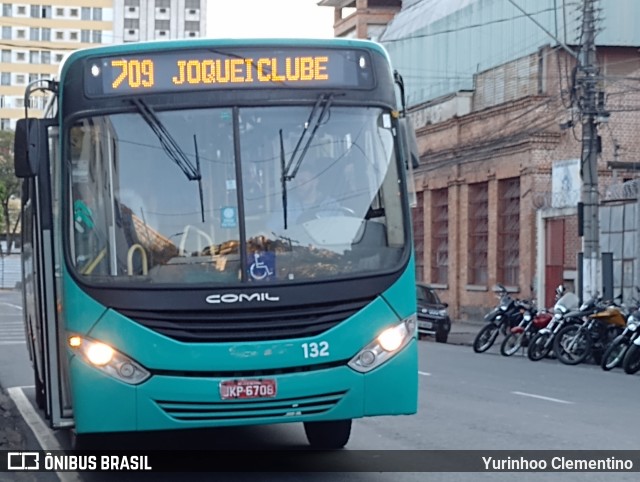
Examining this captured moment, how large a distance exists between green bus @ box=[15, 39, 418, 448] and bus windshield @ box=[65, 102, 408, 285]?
0.01 metres

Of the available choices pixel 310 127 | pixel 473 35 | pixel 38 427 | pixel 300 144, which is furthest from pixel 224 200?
pixel 473 35

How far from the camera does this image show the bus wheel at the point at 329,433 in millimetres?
10039

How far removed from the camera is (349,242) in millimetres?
8562

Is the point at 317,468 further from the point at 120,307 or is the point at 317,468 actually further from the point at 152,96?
the point at 152,96

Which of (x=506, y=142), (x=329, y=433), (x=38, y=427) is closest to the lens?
(x=329, y=433)

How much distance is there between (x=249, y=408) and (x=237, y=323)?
0.58 m

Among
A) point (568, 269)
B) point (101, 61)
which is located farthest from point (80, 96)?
point (568, 269)

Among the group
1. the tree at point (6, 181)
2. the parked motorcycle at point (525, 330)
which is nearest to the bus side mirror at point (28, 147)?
the parked motorcycle at point (525, 330)

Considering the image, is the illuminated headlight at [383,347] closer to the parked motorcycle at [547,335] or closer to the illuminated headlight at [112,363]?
the illuminated headlight at [112,363]

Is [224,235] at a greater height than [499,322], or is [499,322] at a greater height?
[224,235]

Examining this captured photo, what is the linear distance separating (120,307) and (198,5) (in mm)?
115747

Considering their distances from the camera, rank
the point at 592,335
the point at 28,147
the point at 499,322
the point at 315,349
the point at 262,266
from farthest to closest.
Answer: the point at 499,322 < the point at 592,335 < the point at 28,147 < the point at 262,266 < the point at 315,349

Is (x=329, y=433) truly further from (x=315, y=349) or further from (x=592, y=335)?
(x=592, y=335)

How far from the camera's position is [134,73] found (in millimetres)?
8656
